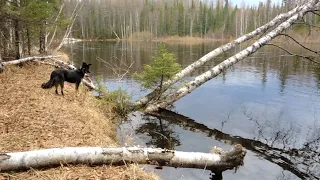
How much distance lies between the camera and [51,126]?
8.02 metres

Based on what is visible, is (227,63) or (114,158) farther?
(227,63)

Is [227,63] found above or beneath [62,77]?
above

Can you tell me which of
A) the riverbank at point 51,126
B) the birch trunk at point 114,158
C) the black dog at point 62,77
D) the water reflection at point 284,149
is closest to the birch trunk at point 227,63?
the water reflection at point 284,149

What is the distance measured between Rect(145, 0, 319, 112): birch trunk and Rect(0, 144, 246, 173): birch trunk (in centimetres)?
645

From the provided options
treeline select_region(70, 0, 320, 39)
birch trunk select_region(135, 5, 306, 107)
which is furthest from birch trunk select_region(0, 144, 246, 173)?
treeline select_region(70, 0, 320, 39)

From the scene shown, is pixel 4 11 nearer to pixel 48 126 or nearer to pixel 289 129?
pixel 48 126

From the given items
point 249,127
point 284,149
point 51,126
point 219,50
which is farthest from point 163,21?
point 51,126

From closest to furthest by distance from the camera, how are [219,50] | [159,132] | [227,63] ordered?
[159,132] → [227,63] → [219,50]

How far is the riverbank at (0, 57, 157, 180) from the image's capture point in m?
5.86

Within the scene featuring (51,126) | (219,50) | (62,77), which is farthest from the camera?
(219,50)

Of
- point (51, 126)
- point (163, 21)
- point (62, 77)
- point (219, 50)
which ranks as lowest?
point (51, 126)

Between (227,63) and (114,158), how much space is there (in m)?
9.40

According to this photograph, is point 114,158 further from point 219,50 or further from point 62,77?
point 219,50

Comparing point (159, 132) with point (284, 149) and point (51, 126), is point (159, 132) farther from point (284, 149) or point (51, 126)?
point (51, 126)
